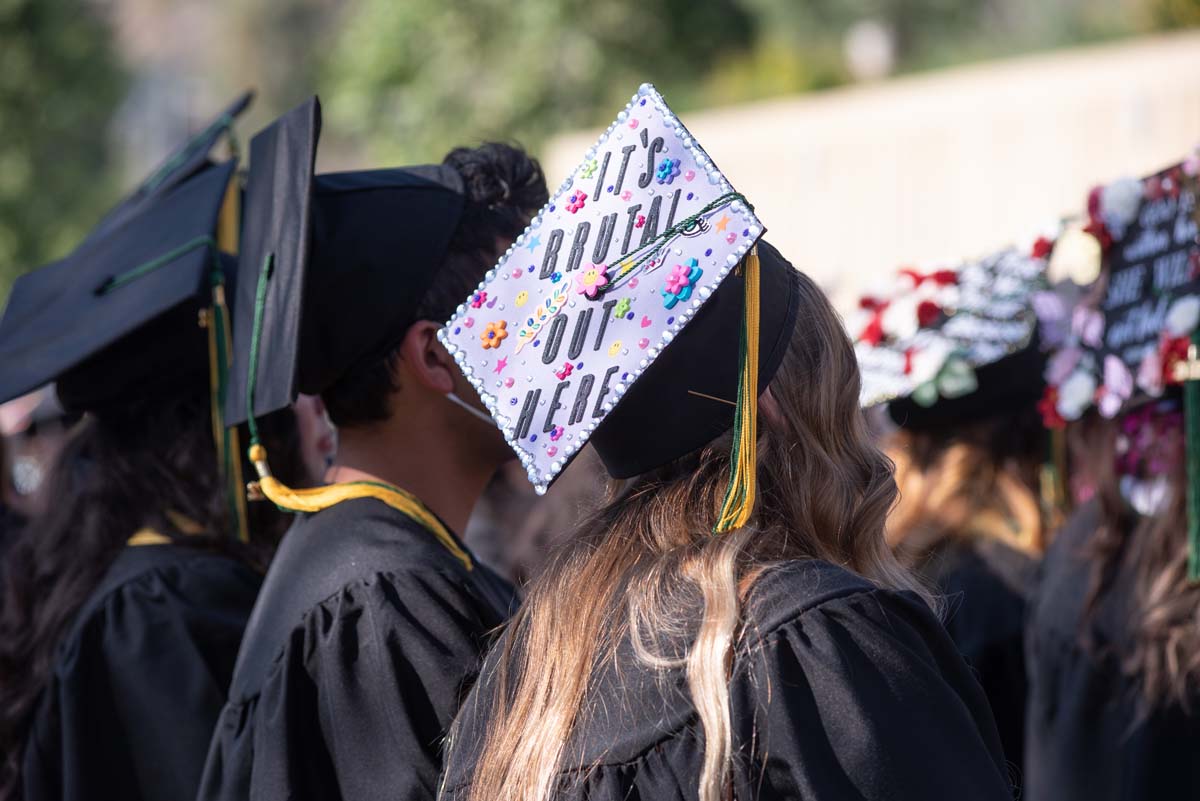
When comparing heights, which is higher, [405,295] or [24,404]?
[24,404]

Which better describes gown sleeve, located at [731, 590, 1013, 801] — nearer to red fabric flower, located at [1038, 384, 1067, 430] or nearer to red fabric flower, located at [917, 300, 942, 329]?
red fabric flower, located at [1038, 384, 1067, 430]

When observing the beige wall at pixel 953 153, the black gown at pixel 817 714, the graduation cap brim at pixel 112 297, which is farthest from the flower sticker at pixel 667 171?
the beige wall at pixel 953 153

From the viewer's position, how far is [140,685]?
9.11 feet

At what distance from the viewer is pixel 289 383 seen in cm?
229

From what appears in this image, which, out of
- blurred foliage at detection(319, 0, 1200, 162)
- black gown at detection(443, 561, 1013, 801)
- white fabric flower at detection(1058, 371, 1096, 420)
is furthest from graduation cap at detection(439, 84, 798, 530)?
blurred foliage at detection(319, 0, 1200, 162)

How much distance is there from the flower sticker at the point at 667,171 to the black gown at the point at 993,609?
2.65 m

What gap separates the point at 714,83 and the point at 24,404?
11929 mm

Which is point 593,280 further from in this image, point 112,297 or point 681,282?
point 112,297

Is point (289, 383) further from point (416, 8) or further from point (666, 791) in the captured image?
point (416, 8)

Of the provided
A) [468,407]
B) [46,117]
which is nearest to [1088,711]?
[468,407]

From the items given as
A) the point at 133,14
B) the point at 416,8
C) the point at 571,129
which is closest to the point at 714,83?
the point at 571,129

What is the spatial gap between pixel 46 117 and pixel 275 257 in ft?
53.4

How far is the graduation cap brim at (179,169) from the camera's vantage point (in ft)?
10.9

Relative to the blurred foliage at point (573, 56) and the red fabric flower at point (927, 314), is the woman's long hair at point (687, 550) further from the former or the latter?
the blurred foliage at point (573, 56)
